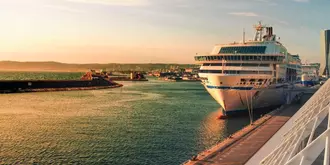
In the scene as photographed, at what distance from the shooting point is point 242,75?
169 feet

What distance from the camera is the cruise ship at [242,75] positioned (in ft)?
169

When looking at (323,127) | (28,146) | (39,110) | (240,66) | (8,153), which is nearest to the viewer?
(323,127)

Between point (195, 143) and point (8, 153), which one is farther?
point (195, 143)

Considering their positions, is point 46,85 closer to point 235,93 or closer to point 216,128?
point 235,93

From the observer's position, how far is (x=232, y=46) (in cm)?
5572

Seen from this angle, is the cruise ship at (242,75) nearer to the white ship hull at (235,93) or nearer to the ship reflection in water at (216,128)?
the white ship hull at (235,93)

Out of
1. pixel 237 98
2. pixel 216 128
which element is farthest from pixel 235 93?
pixel 216 128

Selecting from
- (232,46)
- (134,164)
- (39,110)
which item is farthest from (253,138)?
(39,110)

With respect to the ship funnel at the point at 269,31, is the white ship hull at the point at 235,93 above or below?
below

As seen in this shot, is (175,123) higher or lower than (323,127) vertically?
lower

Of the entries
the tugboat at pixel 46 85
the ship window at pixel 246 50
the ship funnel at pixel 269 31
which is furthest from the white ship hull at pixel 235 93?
the tugboat at pixel 46 85

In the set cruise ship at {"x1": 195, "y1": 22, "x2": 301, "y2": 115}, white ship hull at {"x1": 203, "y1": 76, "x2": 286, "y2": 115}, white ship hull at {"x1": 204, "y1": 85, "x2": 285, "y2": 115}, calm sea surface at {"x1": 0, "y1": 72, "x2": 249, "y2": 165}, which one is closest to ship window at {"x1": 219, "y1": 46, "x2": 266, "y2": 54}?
cruise ship at {"x1": 195, "y1": 22, "x2": 301, "y2": 115}

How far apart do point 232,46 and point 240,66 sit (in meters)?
4.51

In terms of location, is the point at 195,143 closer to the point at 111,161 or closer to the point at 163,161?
the point at 163,161
